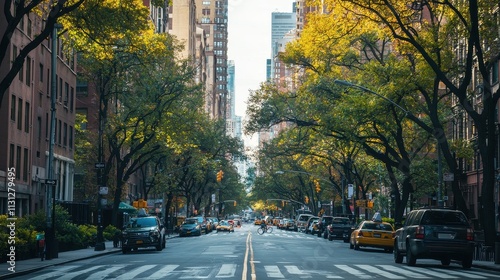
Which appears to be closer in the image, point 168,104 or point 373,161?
point 168,104

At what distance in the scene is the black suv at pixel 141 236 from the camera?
43688mm

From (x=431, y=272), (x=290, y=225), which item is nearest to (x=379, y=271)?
(x=431, y=272)

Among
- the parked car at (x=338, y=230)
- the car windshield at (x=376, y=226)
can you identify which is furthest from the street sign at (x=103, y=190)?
the parked car at (x=338, y=230)

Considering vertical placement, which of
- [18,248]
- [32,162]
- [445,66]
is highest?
[445,66]

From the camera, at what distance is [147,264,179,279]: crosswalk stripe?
23250 mm

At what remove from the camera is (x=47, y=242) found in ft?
114

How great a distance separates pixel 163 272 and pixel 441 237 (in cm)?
929

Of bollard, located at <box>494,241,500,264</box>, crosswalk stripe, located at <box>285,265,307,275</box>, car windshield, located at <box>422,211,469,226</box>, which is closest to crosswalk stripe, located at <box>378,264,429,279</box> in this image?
car windshield, located at <box>422,211,469,226</box>

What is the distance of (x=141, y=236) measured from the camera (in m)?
43.9

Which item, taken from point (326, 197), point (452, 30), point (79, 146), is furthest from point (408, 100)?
point (326, 197)

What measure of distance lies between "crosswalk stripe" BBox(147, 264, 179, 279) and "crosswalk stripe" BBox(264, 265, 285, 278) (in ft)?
9.63

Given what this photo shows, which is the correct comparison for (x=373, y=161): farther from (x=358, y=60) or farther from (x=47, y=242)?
(x=47, y=242)

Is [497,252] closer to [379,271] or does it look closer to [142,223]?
[379,271]

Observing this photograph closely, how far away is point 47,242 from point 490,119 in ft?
59.9
